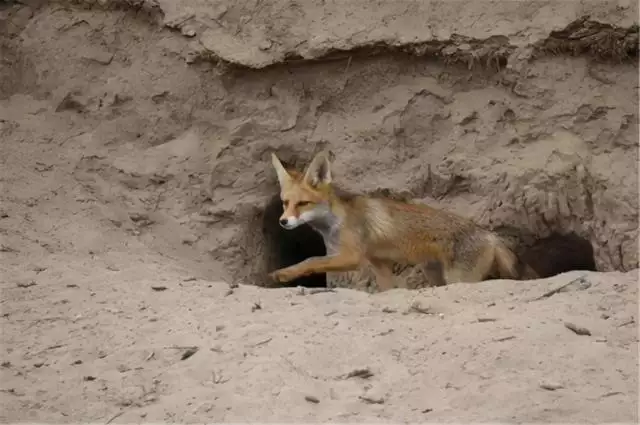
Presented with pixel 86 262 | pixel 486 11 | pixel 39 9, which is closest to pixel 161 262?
pixel 86 262

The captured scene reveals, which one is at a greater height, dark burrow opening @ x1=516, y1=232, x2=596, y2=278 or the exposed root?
the exposed root

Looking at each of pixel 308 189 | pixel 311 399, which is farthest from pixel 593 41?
pixel 311 399

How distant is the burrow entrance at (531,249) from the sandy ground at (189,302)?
18.1 inches

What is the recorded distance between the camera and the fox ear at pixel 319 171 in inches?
311

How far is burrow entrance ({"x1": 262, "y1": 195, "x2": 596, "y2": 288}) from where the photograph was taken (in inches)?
323

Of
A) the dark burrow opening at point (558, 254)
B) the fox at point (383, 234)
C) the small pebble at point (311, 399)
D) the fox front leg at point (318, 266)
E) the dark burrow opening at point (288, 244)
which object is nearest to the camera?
the small pebble at point (311, 399)

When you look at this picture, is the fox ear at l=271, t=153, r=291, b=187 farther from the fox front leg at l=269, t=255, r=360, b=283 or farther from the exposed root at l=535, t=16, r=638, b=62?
the exposed root at l=535, t=16, r=638, b=62

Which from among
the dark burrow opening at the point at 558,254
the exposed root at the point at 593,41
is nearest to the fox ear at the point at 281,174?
the dark burrow opening at the point at 558,254

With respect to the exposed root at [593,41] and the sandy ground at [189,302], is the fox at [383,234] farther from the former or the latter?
the exposed root at [593,41]

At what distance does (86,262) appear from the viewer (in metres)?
6.62

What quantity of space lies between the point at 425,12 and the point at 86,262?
12.0 ft

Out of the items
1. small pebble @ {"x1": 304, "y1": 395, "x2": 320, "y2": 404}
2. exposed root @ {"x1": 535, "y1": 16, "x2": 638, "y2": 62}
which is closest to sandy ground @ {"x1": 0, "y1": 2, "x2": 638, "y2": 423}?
small pebble @ {"x1": 304, "y1": 395, "x2": 320, "y2": 404}

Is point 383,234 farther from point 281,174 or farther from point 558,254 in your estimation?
point 558,254

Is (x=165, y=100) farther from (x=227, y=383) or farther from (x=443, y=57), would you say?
(x=227, y=383)
